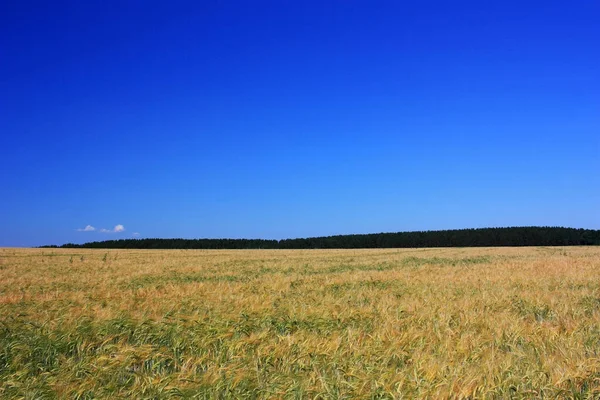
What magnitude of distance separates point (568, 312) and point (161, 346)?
6.63 meters

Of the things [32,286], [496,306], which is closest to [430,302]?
[496,306]

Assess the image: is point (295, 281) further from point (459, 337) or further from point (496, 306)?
point (459, 337)

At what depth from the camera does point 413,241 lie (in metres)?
73.7

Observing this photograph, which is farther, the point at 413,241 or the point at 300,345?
the point at 413,241

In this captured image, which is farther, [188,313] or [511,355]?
Result: [188,313]

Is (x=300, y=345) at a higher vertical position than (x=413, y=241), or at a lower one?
higher

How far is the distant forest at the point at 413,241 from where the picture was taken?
6994cm

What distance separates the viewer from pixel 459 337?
5.47 m

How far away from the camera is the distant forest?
6994cm

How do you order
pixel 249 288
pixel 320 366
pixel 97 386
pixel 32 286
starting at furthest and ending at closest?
pixel 32 286 < pixel 249 288 < pixel 320 366 < pixel 97 386

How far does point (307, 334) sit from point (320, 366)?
127 cm

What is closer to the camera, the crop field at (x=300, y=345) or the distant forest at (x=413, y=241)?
the crop field at (x=300, y=345)

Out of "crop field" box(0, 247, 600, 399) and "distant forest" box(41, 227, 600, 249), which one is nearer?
"crop field" box(0, 247, 600, 399)

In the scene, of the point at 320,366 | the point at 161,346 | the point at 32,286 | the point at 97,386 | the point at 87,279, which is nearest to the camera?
the point at 97,386
